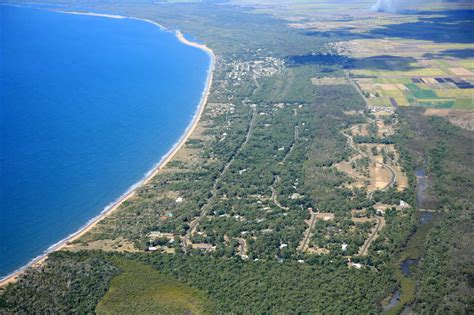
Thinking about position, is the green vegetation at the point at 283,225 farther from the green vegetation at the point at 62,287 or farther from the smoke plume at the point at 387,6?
the smoke plume at the point at 387,6

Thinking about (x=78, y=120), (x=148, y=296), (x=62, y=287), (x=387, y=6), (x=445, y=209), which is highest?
(x=387, y=6)

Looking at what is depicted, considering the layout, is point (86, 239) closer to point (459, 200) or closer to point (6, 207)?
point (6, 207)

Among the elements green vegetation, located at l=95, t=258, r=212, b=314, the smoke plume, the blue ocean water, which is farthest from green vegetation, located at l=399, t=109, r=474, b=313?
the smoke plume

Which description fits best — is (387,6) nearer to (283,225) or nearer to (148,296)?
(283,225)

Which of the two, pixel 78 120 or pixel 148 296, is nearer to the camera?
pixel 148 296

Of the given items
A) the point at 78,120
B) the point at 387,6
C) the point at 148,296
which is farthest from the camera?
the point at 387,6

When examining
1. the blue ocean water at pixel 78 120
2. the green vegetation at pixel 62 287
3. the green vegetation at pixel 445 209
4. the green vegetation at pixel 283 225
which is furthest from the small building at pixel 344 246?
the blue ocean water at pixel 78 120

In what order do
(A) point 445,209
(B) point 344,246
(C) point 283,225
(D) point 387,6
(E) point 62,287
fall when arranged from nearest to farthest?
(E) point 62,287, (B) point 344,246, (C) point 283,225, (A) point 445,209, (D) point 387,6

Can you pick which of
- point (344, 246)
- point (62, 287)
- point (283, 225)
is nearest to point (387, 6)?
point (283, 225)

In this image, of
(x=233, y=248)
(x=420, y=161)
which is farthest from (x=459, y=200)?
(x=233, y=248)
